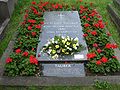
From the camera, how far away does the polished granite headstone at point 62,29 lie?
17.5 feet

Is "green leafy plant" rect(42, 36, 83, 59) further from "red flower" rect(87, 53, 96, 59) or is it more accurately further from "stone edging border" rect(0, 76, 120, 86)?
"stone edging border" rect(0, 76, 120, 86)

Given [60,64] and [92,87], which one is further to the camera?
[60,64]

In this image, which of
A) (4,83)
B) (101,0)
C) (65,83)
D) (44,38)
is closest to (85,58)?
(65,83)

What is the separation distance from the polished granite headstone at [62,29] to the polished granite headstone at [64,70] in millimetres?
170

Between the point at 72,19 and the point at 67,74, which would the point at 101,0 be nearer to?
the point at 72,19

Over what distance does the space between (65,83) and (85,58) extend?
794mm

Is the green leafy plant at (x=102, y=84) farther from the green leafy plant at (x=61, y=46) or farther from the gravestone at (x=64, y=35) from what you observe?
the green leafy plant at (x=61, y=46)

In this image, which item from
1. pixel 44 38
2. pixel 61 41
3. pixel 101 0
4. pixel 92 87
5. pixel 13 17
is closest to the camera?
pixel 92 87

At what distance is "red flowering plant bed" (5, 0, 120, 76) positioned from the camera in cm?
500

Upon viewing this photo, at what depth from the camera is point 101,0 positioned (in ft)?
29.4

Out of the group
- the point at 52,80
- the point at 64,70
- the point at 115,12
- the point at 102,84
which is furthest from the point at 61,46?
the point at 115,12

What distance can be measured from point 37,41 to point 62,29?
2.78 feet

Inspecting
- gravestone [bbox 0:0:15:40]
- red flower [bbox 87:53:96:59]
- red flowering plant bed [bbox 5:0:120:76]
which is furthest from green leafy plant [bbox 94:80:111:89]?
gravestone [bbox 0:0:15:40]

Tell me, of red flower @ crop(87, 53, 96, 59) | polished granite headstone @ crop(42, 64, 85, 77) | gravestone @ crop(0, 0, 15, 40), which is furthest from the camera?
gravestone @ crop(0, 0, 15, 40)
